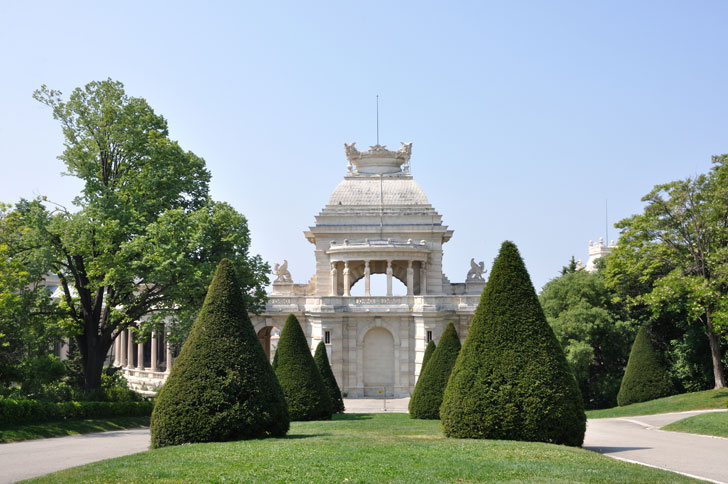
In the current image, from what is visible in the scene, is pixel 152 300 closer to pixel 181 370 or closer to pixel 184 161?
pixel 184 161

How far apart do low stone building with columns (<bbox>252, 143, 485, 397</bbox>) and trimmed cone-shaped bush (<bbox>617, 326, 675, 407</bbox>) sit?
13618 mm

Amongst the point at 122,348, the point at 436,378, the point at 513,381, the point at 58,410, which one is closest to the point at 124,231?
the point at 58,410

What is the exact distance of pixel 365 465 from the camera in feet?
51.9

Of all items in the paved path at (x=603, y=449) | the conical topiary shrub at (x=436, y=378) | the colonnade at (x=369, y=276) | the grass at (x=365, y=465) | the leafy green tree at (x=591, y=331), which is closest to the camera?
the grass at (x=365, y=465)

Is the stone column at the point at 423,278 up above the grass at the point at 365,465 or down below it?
above

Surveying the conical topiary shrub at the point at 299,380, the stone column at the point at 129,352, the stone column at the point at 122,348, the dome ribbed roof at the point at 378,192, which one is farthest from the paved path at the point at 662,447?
the stone column at the point at 122,348

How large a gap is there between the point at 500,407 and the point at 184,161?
25834 millimetres

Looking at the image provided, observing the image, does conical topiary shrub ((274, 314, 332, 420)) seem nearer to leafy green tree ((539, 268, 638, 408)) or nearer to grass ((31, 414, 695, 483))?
grass ((31, 414, 695, 483))

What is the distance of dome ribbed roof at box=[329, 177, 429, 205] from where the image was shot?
218 feet

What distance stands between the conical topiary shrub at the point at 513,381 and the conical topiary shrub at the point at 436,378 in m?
11.5

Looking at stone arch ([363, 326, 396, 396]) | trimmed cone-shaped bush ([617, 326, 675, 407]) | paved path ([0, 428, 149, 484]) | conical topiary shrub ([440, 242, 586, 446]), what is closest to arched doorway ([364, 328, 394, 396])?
stone arch ([363, 326, 396, 396])

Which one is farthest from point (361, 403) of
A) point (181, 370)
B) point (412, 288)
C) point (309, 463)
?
point (309, 463)

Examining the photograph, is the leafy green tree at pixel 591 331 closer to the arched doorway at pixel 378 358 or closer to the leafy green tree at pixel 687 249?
the leafy green tree at pixel 687 249

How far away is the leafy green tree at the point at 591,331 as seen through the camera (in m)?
47.8
